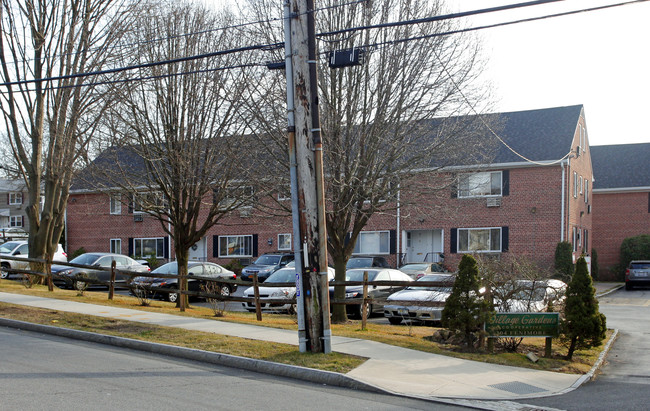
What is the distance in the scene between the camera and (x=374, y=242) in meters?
34.6

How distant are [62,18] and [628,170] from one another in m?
36.2

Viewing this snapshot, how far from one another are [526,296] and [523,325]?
4.32 ft

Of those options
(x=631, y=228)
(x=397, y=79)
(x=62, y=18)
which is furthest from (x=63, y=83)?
(x=631, y=228)

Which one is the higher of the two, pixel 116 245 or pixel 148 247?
pixel 116 245

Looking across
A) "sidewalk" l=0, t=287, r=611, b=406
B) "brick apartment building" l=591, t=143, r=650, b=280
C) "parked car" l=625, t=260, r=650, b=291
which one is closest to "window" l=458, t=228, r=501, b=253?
"parked car" l=625, t=260, r=650, b=291

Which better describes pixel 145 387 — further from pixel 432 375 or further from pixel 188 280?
pixel 188 280

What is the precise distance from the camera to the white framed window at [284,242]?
36.3m

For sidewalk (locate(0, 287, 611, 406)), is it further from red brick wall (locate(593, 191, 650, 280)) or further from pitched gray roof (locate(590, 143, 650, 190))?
pitched gray roof (locate(590, 143, 650, 190))

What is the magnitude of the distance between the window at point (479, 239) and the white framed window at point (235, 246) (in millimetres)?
12907

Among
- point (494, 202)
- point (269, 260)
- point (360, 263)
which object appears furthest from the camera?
point (494, 202)

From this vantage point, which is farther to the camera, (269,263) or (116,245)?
(116,245)

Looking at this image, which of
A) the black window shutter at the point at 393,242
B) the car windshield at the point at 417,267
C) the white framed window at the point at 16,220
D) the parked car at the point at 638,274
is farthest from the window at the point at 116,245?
the parked car at the point at 638,274

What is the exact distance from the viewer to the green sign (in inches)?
446

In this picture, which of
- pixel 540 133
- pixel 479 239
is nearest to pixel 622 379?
pixel 479 239
